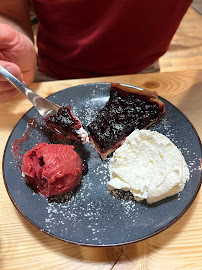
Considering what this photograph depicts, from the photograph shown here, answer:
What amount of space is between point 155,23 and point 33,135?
0.87m

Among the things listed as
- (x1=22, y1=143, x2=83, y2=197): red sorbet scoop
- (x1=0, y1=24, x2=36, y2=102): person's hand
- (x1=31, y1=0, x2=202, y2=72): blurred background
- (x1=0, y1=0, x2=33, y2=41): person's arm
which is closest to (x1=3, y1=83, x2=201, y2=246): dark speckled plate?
(x1=22, y1=143, x2=83, y2=197): red sorbet scoop

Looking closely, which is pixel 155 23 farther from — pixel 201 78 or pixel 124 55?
pixel 201 78

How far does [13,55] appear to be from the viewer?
1.33 m

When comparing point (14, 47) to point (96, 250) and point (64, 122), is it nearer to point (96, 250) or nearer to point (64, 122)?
point (64, 122)

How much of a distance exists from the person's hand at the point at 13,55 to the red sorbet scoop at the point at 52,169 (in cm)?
42

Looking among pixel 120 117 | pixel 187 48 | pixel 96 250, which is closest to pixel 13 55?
pixel 120 117

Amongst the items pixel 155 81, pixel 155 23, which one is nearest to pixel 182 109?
pixel 155 81

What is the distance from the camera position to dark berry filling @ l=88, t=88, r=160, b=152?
1.14 m

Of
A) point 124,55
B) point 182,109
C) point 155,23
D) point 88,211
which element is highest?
point 155,23

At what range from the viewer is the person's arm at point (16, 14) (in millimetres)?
1501

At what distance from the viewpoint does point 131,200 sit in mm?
932

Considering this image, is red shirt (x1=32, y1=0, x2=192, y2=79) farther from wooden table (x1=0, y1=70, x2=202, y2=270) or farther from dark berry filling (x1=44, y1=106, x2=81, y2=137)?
wooden table (x1=0, y1=70, x2=202, y2=270)

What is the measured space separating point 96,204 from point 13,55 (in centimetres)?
87

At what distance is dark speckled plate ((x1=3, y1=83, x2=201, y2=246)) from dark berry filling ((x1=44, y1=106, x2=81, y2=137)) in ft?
0.17
